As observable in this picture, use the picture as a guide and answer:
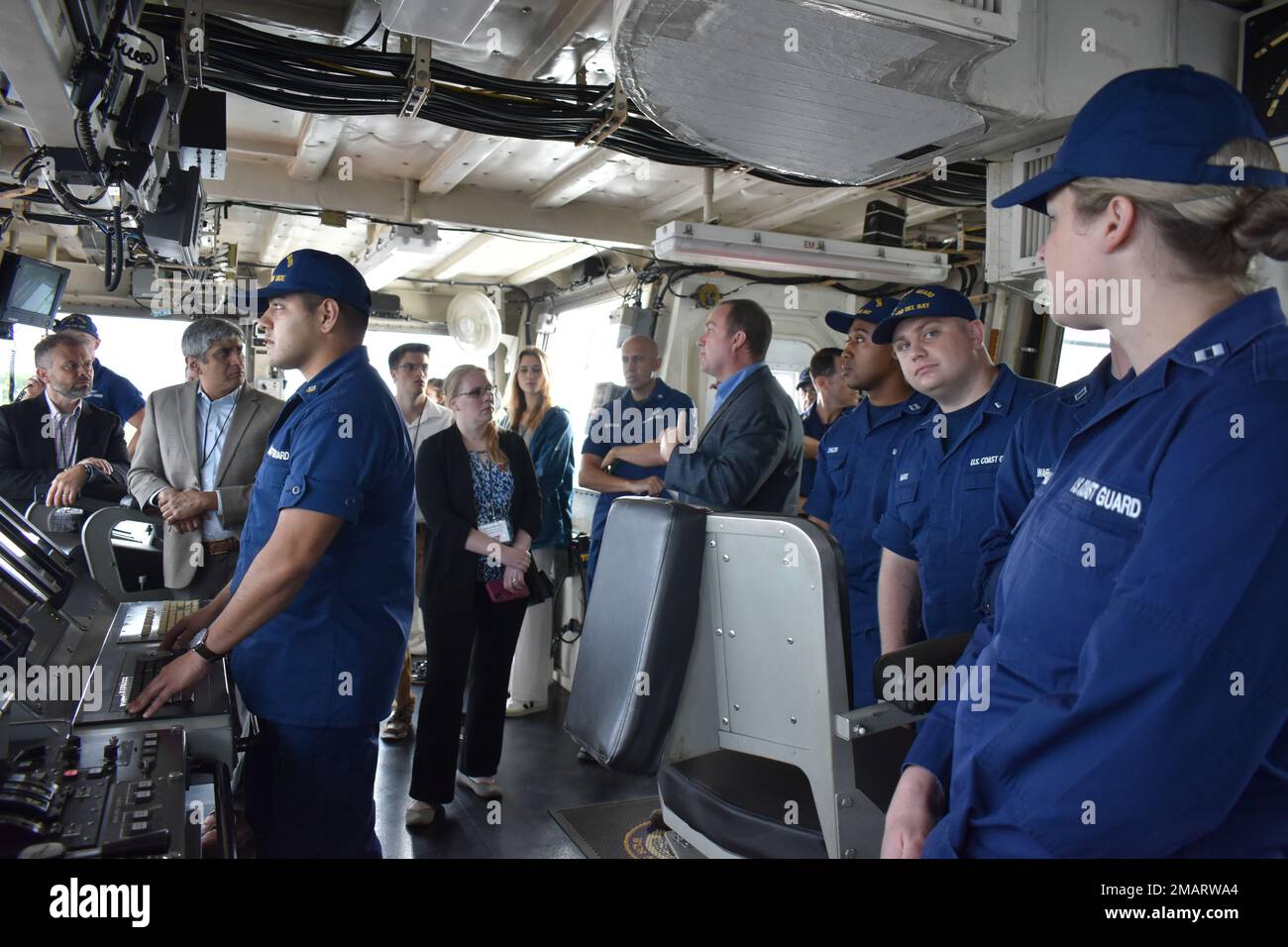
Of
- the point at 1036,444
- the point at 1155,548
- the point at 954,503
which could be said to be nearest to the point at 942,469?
the point at 954,503

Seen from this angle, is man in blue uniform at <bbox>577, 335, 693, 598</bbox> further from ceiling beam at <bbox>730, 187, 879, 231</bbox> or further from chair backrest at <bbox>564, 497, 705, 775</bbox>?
chair backrest at <bbox>564, 497, 705, 775</bbox>

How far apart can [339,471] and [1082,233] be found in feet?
4.60

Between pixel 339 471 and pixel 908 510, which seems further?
pixel 908 510

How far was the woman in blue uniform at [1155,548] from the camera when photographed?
802 millimetres

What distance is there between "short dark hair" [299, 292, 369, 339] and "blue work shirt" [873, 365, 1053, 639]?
4.73ft

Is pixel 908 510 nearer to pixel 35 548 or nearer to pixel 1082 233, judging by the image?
pixel 1082 233

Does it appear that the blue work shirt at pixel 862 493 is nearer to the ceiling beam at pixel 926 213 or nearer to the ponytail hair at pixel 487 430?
the ponytail hair at pixel 487 430

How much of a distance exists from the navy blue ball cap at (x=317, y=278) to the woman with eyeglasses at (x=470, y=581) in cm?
134

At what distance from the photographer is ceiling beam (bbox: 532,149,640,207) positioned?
14.7 ft

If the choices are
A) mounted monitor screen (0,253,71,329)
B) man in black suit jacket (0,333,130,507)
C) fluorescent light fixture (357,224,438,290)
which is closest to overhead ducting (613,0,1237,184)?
man in black suit jacket (0,333,130,507)

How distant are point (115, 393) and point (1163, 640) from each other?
223 inches

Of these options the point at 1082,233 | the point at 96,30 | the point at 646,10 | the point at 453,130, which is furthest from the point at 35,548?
the point at 453,130

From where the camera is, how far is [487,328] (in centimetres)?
813

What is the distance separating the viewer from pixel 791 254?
421 centimetres
